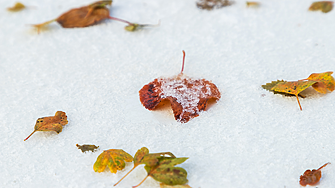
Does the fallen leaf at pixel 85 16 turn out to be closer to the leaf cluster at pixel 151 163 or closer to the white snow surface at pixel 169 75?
the white snow surface at pixel 169 75

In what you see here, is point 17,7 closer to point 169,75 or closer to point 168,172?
point 169,75

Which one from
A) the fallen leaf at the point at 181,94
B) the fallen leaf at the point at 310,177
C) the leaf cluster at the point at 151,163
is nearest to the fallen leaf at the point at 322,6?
the fallen leaf at the point at 181,94

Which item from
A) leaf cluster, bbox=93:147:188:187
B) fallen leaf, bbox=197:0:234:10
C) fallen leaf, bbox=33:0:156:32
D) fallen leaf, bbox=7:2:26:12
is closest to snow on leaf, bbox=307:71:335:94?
leaf cluster, bbox=93:147:188:187

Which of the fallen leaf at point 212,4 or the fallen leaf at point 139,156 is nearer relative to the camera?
the fallen leaf at point 139,156

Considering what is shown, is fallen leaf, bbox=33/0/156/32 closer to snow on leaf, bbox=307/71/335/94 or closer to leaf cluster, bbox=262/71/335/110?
leaf cluster, bbox=262/71/335/110

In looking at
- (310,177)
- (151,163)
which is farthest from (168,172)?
(310,177)

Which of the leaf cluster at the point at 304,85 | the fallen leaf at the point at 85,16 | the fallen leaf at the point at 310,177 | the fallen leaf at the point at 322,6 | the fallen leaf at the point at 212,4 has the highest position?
the fallen leaf at the point at 322,6

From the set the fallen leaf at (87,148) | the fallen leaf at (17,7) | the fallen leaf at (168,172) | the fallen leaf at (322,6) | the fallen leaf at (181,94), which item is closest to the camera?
the fallen leaf at (168,172)
